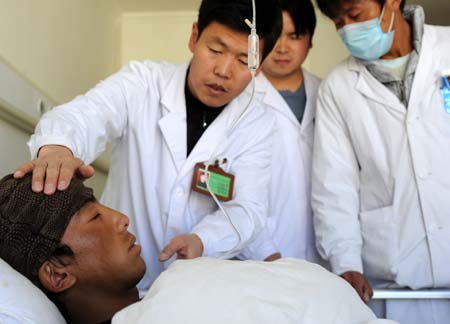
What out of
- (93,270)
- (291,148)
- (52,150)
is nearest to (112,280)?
(93,270)

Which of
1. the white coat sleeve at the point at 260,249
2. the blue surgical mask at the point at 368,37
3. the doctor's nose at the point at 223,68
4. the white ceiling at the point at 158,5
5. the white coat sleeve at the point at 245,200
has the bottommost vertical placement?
the white coat sleeve at the point at 260,249

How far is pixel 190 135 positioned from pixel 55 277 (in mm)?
662

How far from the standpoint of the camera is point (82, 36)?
2467 mm

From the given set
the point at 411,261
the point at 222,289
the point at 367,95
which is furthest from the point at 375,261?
the point at 222,289

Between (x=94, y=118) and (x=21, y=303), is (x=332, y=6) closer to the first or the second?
(x=94, y=118)

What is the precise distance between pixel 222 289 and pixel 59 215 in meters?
0.44

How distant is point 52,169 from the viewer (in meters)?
0.98

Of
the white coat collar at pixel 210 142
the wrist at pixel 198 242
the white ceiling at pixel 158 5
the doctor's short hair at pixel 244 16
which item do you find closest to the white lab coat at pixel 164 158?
the white coat collar at pixel 210 142

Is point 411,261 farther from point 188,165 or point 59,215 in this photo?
point 59,215

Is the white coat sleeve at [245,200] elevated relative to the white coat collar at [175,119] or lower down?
lower down

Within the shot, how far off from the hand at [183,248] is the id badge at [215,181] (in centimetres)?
25

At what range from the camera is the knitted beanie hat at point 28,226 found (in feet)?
3.14

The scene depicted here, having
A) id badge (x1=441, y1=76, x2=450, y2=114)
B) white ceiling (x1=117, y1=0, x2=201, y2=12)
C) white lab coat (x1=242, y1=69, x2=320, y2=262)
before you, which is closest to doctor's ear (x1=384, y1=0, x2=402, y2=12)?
id badge (x1=441, y1=76, x2=450, y2=114)

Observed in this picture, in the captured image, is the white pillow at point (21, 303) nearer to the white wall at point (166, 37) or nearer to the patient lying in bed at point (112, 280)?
the patient lying in bed at point (112, 280)
